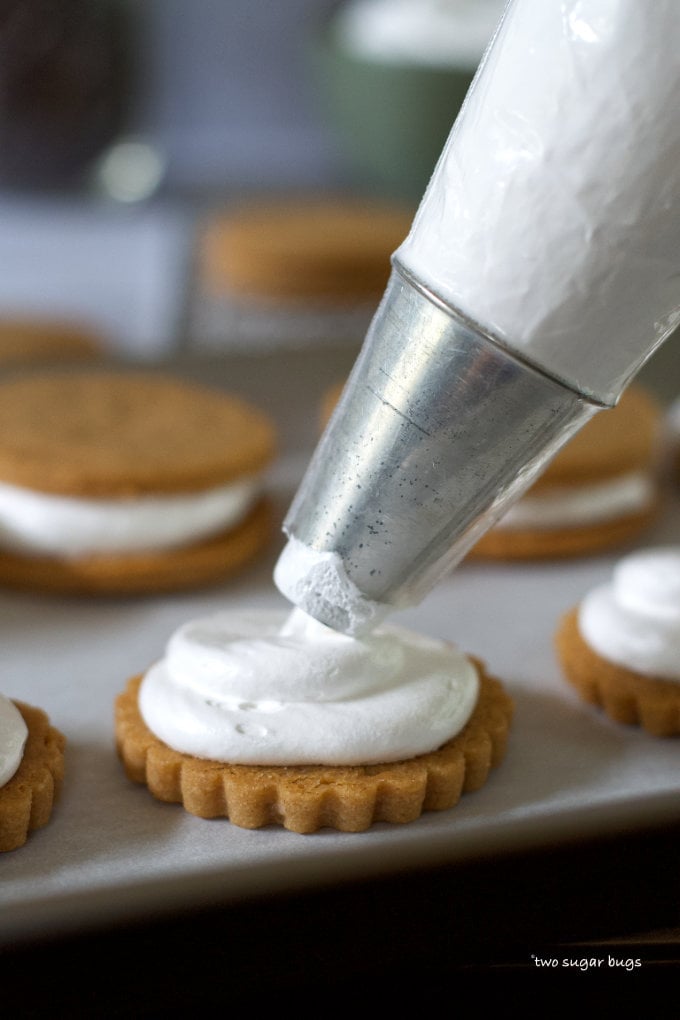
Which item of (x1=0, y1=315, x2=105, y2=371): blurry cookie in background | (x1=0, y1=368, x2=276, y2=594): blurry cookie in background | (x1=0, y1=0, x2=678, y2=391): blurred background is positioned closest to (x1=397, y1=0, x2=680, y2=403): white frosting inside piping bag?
(x1=0, y1=368, x2=276, y2=594): blurry cookie in background

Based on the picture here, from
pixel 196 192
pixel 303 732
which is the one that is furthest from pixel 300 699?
pixel 196 192

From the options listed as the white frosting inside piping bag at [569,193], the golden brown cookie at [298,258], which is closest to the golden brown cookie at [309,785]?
the white frosting inside piping bag at [569,193]

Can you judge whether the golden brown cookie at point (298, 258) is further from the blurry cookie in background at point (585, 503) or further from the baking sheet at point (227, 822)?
the baking sheet at point (227, 822)

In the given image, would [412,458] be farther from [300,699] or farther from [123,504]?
[123,504]

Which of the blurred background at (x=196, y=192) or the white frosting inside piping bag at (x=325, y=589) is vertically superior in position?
the white frosting inside piping bag at (x=325, y=589)

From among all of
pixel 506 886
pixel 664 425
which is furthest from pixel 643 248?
pixel 664 425

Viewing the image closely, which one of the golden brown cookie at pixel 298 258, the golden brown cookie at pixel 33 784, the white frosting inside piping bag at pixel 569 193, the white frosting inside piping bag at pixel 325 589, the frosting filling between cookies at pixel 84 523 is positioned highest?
the white frosting inside piping bag at pixel 569 193

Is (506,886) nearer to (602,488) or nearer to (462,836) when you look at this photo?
(462,836)
